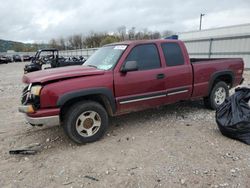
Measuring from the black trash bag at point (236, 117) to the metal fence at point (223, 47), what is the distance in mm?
11241

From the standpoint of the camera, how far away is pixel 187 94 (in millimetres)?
5098

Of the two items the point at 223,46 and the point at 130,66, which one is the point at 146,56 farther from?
the point at 223,46

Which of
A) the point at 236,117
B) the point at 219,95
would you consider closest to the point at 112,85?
the point at 236,117

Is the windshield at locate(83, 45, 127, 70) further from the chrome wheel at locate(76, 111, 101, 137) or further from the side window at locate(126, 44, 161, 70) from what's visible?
the chrome wheel at locate(76, 111, 101, 137)

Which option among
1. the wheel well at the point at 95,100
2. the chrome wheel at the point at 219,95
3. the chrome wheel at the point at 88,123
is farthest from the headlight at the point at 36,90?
the chrome wheel at the point at 219,95

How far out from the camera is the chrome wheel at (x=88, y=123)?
12.7ft

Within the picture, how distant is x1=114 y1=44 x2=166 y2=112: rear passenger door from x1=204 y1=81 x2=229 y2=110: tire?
165 cm

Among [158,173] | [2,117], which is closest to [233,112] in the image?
[158,173]

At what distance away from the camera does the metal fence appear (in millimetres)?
13700

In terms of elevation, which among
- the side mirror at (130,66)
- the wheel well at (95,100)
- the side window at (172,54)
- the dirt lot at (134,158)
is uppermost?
the side window at (172,54)

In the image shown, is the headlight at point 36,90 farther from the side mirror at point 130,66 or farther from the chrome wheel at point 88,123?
the side mirror at point 130,66

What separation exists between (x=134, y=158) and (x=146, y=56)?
214 centimetres

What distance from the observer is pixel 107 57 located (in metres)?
4.55

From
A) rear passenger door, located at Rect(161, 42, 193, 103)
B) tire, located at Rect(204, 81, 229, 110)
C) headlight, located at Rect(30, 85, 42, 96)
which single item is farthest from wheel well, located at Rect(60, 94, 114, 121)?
tire, located at Rect(204, 81, 229, 110)
